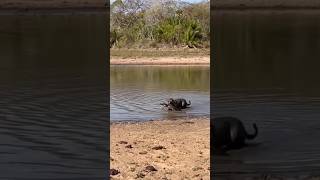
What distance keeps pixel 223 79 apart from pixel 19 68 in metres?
4.15

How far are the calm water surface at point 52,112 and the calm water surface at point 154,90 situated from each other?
380mm

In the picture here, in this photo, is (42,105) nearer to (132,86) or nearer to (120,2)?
(132,86)

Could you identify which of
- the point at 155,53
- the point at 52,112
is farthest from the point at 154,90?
the point at 155,53

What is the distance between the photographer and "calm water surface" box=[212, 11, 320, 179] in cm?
580

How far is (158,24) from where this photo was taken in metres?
22.3

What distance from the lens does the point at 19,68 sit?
12961 mm

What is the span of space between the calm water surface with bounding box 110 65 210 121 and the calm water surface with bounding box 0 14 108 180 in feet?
1.25

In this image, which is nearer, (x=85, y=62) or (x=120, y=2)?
(x=85, y=62)

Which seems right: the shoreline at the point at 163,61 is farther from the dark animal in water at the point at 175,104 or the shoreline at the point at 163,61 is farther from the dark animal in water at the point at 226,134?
the dark animal in water at the point at 226,134

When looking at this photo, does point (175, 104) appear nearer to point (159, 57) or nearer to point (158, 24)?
point (159, 57)

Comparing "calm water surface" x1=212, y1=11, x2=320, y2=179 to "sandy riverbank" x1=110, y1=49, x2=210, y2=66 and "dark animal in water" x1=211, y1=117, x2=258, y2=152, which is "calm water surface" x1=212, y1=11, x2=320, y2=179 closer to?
"dark animal in water" x1=211, y1=117, x2=258, y2=152

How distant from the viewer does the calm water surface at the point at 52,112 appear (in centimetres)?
578

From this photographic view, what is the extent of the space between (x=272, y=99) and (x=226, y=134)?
3481 mm

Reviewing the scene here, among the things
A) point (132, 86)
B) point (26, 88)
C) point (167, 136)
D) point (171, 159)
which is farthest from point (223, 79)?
point (171, 159)
